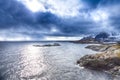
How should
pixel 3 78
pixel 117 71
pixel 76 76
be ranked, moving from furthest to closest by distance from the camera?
pixel 117 71 → pixel 76 76 → pixel 3 78

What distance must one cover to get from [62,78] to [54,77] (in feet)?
10.7

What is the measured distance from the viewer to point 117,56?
232 ft

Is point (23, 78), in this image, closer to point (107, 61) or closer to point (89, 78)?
point (89, 78)

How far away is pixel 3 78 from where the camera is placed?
52.1 m

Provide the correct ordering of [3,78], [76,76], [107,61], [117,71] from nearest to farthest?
[3,78]
[76,76]
[117,71]
[107,61]

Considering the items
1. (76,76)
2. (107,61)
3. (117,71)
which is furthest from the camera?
(107,61)

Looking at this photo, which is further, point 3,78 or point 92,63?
point 92,63

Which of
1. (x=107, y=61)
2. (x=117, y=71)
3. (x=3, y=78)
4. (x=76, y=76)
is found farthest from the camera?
(x=107, y=61)

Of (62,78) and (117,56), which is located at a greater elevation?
(117,56)

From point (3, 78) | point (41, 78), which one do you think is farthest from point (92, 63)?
point (3, 78)

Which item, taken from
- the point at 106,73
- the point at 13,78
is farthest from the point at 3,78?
the point at 106,73

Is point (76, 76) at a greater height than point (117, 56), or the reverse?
point (117, 56)

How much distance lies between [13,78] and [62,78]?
18080 mm

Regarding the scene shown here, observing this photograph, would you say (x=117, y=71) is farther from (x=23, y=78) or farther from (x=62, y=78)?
(x=23, y=78)
